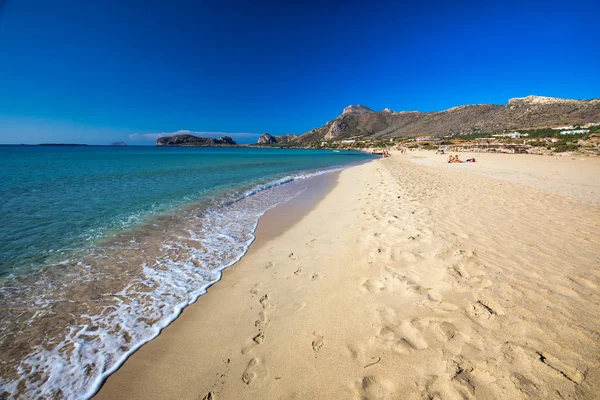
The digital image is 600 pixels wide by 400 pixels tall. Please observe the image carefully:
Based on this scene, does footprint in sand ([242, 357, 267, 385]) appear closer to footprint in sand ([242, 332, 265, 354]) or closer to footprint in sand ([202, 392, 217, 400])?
footprint in sand ([242, 332, 265, 354])

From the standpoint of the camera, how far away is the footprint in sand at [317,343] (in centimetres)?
289

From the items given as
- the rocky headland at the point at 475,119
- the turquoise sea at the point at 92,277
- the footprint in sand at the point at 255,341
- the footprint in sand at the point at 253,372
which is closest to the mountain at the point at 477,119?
the rocky headland at the point at 475,119

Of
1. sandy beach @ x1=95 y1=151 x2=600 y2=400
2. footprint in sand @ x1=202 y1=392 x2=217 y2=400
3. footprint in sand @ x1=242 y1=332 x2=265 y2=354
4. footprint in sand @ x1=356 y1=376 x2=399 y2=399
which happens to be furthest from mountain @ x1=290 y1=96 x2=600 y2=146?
footprint in sand @ x1=202 y1=392 x2=217 y2=400

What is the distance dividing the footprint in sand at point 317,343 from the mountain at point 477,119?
8765 centimetres

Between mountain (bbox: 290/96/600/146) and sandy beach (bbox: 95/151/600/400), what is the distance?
3321 inches

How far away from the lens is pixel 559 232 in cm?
559

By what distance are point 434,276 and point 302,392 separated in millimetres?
2782

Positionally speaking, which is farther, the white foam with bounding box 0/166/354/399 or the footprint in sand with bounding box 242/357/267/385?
the white foam with bounding box 0/166/354/399

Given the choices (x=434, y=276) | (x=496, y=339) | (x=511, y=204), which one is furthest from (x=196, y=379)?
(x=511, y=204)

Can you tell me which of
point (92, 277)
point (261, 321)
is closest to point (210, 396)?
point (261, 321)

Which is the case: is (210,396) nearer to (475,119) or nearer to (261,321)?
(261,321)

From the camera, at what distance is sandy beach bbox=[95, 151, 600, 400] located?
2326 mm

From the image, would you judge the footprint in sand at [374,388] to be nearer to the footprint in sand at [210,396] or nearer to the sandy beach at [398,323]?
the sandy beach at [398,323]

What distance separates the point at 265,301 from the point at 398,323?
6.71 ft
